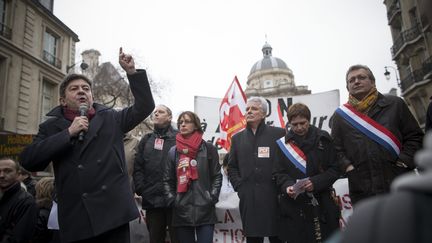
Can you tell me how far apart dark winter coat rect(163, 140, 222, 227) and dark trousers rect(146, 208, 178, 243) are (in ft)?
1.08

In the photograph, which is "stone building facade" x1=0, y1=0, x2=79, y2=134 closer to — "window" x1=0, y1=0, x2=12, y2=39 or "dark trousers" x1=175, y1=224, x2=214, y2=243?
"window" x1=0, y1=0, x2=12, y2=39

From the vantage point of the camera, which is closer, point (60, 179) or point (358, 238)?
point (358, 238)

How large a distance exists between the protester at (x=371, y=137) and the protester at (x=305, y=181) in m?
0.18

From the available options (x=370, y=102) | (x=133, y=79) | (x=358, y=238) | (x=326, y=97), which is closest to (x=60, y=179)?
(x=133, y=79)

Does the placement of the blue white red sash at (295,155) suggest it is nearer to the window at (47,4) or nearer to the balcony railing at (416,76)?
the window at (47,4)

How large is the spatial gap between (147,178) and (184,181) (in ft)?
2.26

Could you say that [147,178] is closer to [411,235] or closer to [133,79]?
[133,79]

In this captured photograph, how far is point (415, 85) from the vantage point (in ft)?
91.9

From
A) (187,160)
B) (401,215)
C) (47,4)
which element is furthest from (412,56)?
(401,215)

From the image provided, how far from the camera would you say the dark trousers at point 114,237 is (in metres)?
2.30

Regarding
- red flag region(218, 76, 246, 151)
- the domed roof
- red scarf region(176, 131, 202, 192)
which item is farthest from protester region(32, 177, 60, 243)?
the domed roof

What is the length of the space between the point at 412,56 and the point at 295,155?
103ft

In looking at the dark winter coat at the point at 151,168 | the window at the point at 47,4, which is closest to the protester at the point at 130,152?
the dark winter coat at the point at 151,168

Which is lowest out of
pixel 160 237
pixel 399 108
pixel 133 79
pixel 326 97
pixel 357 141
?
pixel 160 237
